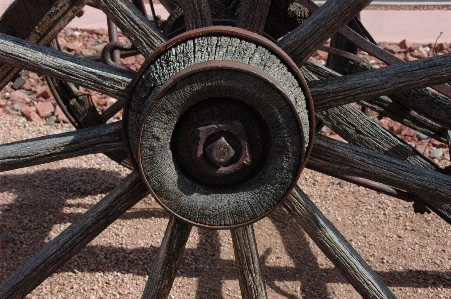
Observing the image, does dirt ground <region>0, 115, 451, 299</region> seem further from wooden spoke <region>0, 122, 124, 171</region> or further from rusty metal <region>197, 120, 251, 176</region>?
rusty metal <region>197, 120, 251, 176</region>

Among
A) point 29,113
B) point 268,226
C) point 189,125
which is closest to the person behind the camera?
point 189,125

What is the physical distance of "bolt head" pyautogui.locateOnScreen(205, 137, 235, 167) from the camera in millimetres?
1846

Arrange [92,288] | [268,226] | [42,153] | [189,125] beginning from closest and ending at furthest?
[189,125]
[42,153]
[92,288]
[268,226]

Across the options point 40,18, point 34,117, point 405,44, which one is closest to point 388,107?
point 40,18

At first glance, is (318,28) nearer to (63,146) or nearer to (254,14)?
(254,14)

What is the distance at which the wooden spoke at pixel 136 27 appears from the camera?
6.79ft

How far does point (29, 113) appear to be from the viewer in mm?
4590

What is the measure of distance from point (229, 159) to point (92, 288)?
4.59 ft

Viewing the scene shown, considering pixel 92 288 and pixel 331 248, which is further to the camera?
pixel 92 288

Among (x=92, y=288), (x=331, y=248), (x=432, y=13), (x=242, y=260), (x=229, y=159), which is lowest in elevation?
(x=92, y=288)

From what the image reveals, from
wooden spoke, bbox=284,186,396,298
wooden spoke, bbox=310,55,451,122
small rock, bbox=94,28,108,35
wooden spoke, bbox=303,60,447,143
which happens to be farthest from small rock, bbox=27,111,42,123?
wooden spoke, bbox=310,55,451,122

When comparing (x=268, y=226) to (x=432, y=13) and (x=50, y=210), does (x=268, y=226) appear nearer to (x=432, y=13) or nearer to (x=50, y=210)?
(x=50, y=210)

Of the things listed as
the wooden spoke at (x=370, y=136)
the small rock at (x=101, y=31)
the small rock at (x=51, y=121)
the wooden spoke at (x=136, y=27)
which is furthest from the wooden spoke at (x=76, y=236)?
the small rock at (x=101, y=31)

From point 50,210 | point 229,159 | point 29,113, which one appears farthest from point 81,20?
point 229,159
